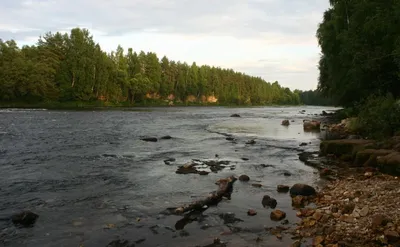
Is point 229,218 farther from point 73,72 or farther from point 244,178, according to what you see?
point 73,72

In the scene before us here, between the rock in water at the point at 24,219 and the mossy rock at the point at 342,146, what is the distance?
51.7ft

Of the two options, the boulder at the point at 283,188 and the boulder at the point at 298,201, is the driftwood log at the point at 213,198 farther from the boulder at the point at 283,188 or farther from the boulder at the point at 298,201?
the boulder at the point at 298,201

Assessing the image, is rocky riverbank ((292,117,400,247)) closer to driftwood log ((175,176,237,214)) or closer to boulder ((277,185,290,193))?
boulder ((277,185,290,193))

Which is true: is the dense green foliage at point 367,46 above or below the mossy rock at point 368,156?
above

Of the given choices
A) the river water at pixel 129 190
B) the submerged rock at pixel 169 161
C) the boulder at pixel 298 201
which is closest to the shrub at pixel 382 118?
the river water at pixel 129 190

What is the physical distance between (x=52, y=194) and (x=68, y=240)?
4.47 metres

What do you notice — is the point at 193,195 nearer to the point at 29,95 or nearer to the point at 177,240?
the point at 177,240

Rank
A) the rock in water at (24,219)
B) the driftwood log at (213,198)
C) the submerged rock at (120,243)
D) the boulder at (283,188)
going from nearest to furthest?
the submerged rock at (120,243) → the rock in water at (24,219) → the driftwood log at (213,198) → the boulder at (283,188)

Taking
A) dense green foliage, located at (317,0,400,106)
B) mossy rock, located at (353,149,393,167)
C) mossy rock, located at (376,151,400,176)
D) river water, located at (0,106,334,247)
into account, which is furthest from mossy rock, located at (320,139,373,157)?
dense green foliage, located at (317,0,400,106)

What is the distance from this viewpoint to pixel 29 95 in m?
88.8

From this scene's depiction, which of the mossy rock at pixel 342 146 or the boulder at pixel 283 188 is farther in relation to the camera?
the mossy rock at pixel 342 146

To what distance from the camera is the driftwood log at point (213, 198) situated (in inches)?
410

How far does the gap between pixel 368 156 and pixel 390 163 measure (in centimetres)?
256

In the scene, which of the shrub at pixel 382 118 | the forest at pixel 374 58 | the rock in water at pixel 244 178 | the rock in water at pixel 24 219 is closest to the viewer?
the rock in water at pixel 24 219
